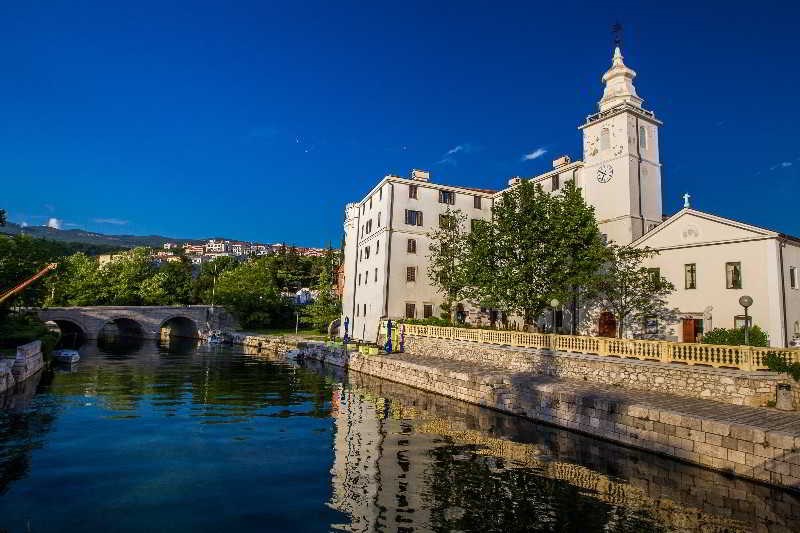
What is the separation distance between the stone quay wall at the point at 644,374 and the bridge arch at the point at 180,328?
5902cm

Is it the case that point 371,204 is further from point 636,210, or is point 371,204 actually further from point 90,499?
point 90,499

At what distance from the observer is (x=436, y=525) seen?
33.6 feet

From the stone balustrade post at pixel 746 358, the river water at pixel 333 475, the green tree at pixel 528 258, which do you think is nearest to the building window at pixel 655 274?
the green tree at pixel 528 258

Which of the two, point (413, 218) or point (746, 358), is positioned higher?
point (413, 218)

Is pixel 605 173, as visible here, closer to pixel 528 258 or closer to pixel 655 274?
pixel 655 274

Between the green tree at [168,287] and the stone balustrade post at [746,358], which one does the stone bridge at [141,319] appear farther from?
the stone balustrade post at [746,358]

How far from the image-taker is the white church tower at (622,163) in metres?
35.5

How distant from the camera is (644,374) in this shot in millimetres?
19703

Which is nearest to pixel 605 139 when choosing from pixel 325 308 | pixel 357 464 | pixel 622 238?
pixel 622 238

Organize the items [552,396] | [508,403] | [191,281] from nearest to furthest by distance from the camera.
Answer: [552,396] → [508,403] → [191,281]

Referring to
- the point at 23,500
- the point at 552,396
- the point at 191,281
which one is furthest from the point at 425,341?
the point at 191,281

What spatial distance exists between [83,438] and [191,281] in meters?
84.7

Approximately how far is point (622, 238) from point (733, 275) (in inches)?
341

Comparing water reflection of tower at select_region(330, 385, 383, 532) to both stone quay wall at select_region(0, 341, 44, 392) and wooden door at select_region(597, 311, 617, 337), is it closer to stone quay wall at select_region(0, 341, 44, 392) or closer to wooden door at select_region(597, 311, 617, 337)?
stone quay wall at select_region(0, 341, 44, 392)
